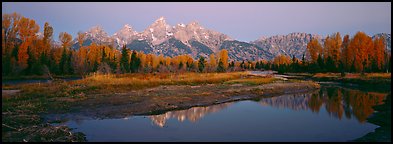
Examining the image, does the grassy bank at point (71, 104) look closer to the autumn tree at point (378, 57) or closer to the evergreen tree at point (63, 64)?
the autumn tree at point (378, 57)

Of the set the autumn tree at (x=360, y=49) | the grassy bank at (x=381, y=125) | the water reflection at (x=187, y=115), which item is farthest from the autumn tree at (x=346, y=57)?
the water reflection at (x=187, y=115)

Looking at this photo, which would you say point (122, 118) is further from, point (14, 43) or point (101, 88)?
point (14, 43)

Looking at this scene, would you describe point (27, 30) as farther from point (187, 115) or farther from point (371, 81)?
point (371, 81)

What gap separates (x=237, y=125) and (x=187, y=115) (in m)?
4.77

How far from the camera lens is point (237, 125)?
1859 cm

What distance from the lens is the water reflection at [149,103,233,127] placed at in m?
19.8

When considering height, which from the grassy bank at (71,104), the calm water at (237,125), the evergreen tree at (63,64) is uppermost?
the evergreen tree at (63,64)

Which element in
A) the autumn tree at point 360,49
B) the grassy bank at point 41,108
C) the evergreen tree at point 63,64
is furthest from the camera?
the evergreen tree at point 63,64

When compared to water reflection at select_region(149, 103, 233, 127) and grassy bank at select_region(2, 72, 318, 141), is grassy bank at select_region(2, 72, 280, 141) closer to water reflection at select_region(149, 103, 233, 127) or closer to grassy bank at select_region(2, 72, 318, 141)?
grassy bank at select_region(2, 72, 318, 141)

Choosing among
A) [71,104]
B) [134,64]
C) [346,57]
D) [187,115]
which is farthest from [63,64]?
[346,57]

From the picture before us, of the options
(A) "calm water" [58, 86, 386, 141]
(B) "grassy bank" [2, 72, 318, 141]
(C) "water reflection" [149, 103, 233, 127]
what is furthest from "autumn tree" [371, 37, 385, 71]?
(C) "water reflection" [149, 103, 233, 127]

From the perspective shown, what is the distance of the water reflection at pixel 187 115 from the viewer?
64.8 ft

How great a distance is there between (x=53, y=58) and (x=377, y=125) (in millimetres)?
81847

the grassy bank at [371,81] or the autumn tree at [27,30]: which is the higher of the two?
the autumn tree at [27,30]
